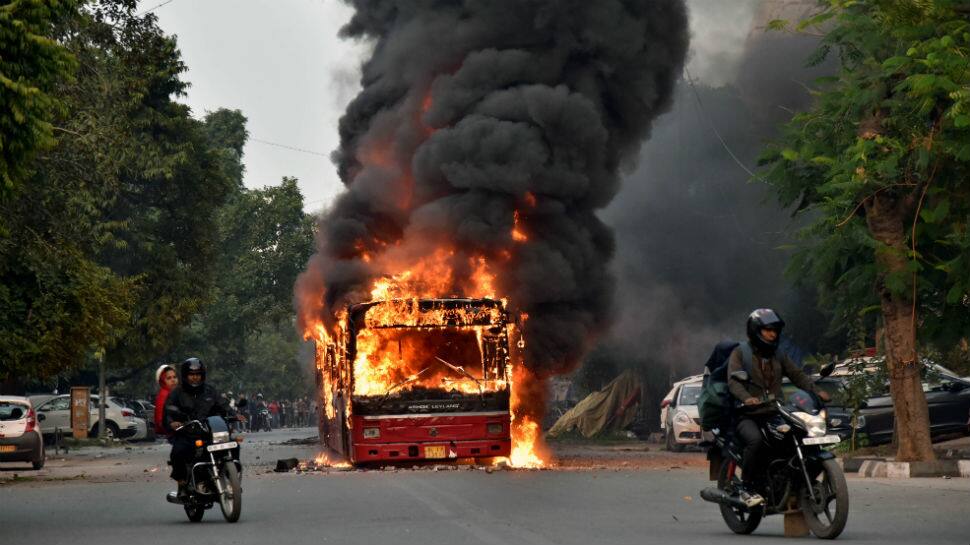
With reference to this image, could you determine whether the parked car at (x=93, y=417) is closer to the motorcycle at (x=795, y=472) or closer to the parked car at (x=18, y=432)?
the parked car at (x=18, y=432)

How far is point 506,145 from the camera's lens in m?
29.4

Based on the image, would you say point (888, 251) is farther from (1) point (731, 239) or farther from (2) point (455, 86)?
(1) point (731, 239)

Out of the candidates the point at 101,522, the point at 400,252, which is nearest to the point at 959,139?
the point at 101,522

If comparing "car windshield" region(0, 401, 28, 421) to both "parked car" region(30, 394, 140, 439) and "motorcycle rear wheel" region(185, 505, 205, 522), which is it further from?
"parked car" region(30, 394, 140, 439)

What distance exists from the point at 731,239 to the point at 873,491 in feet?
83.0

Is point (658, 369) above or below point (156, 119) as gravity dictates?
below

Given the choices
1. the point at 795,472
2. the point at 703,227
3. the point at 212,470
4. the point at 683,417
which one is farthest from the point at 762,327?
the point at 703,227

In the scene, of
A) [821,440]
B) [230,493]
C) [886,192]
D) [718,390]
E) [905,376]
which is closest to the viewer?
[821,440]

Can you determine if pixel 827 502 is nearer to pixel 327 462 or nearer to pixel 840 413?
pixel 840 413

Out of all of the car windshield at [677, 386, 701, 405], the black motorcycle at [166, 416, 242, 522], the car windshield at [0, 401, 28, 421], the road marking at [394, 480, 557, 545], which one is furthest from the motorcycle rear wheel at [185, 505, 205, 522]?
the car windshield at [677, 386, 701, 405]

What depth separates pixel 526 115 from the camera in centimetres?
3017

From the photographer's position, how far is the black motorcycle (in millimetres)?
14281

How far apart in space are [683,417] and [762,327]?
20668 mm

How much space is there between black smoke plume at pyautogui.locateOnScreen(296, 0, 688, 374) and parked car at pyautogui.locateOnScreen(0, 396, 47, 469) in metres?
5.62
